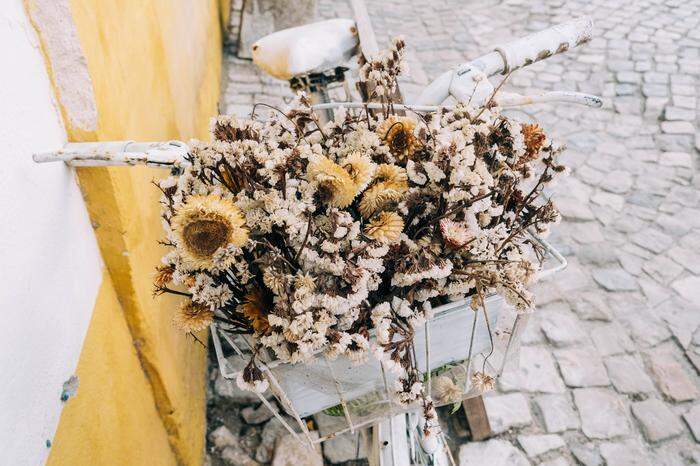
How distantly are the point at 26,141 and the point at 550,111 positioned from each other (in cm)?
478

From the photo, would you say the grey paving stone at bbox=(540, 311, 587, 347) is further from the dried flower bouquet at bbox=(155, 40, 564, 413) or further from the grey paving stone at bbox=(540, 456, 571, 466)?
the dried flower bouquet at bbox=(155, 40, 564, 413)

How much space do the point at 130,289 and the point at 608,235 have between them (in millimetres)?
3389

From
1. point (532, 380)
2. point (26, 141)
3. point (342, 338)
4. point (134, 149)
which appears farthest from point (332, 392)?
point (532, 380)

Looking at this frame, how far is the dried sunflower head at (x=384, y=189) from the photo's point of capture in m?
1.18

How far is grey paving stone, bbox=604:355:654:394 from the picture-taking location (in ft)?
9.85

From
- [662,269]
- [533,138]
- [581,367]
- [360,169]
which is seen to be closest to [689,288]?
[662,269]

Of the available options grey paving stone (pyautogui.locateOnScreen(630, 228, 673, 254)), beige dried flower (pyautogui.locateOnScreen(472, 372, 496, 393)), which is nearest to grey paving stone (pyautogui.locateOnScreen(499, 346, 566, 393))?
grey paving stone (pyautogui.locateOnScreen(630, 228, 673, 254))

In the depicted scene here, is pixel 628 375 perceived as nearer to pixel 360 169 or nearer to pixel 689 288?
pixel 689 288

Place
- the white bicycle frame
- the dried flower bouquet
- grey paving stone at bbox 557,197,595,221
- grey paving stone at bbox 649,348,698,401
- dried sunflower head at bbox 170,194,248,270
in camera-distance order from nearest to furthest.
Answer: dried sunflower head at bbox 170,194,248,270 < the dried flower bouquet < the white bicycle frame < grey paving stone at bbox 649,348,698,401 < grey paving stone at bbox 557,197,595,221

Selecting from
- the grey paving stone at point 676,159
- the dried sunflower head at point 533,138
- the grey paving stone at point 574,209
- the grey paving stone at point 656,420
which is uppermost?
the dried sunflower head at point 533,138

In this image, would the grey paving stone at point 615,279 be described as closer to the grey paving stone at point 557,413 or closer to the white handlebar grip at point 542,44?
the grey paving stone at point 557,413

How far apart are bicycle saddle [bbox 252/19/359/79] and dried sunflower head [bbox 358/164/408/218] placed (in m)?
1.68

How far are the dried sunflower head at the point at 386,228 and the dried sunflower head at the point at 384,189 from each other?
1.5 inches

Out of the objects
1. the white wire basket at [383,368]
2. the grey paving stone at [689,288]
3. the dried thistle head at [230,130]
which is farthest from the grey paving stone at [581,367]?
the dried thistle head at [230,130]
